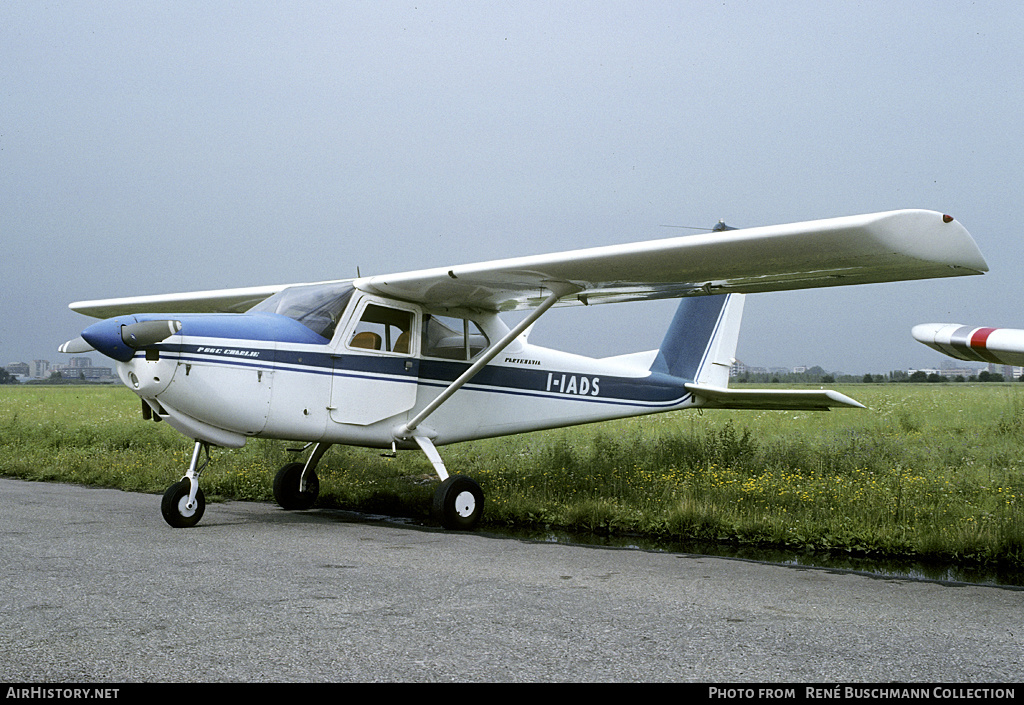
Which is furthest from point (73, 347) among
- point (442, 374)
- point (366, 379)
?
point (442, 374)

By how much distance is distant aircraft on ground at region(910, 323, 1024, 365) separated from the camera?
385 cm

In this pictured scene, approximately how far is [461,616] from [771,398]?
6.96 m

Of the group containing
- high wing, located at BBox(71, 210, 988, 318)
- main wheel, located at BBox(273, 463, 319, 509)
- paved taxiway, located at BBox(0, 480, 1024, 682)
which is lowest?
main wheel, located at BBox(273, 463, 319, 509)

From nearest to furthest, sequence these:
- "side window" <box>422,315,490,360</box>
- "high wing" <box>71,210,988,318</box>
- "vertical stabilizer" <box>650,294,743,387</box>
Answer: "high wing" <box>71,210,988,318</box>
"side window" <box>422,315,490,360</box>
"vertical stabilizer" <box>650,294,743,387</box>

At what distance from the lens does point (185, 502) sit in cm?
766

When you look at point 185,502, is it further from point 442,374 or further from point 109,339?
point 442,374

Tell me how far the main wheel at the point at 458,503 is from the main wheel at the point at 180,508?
7.18 feet

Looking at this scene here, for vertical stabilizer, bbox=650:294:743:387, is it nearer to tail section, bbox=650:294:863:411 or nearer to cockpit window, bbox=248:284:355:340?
tail section, bbox=650:294:863:411

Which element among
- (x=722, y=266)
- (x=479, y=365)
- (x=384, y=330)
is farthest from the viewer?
(x=384, y=330)

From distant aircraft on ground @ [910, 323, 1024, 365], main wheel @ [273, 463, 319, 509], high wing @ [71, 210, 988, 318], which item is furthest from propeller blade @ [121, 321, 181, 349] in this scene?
distant aircraft on ground @ [910, 323, 1024, 365]

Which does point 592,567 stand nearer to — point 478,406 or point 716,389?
point 478,406

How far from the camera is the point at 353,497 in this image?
10.0 m

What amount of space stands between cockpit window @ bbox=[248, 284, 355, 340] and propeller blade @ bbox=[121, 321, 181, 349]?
1.40 m
